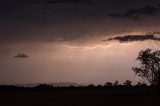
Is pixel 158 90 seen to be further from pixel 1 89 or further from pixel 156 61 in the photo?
pixel 1 89

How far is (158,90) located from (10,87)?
225 ft

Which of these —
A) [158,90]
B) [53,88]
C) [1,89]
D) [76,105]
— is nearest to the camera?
[76,105]

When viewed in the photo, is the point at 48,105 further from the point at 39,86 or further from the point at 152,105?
the point at 39,86

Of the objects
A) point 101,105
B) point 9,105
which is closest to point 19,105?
point 9,105

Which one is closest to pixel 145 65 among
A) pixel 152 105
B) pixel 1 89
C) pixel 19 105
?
pixel 152 105

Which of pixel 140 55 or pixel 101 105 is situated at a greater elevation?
pixel 140 55

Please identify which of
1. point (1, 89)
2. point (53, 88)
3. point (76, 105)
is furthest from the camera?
point (53, 88)

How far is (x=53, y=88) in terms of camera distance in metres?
155

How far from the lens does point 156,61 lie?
104938 millimetres

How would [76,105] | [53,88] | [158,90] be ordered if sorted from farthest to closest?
[53,88] → [158,90] → [76,105]

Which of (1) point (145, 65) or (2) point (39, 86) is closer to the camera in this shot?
(1) point (145, 65)

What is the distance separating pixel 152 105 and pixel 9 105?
2296 cm

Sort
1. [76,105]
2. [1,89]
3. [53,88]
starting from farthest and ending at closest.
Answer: [53,88]
[1,89]
[76,105]

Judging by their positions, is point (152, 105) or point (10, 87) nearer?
point (152, 105)
